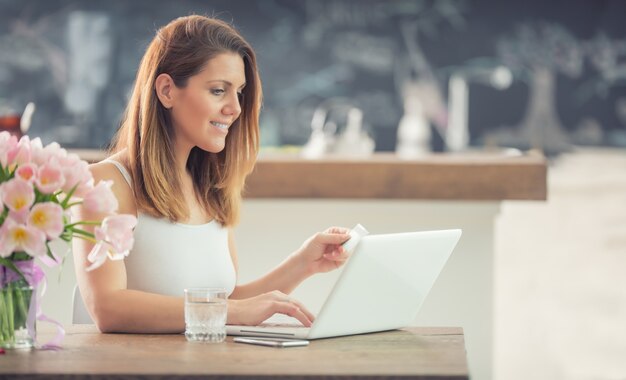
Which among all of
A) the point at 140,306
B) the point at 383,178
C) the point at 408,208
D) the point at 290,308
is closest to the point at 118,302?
the point at 140,306

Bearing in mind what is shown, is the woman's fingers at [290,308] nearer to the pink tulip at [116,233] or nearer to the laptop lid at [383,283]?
the laptop lid at [383,283]

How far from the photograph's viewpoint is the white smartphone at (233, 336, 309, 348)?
1534 millimetres

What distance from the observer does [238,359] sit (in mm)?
1419

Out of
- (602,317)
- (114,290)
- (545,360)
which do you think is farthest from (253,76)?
(602,317)

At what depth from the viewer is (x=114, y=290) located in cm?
171

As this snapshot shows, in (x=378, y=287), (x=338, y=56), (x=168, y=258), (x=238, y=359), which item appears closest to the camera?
(x=238, y=359)

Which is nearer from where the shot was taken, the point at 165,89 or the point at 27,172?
the point at 27,172

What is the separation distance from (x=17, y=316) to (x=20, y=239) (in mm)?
149

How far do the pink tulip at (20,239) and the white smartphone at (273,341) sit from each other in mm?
347

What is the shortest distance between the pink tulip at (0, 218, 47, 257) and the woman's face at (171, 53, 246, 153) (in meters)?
0.53

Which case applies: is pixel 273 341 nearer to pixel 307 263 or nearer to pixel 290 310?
pixel 290 310

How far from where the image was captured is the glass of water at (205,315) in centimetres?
159

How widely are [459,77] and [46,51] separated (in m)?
2.52

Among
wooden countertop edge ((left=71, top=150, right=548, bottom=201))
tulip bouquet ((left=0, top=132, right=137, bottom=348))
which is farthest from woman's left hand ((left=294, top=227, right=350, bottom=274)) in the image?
wooden countertop edge ((left=71, top=150, right=548, bottom=201))
